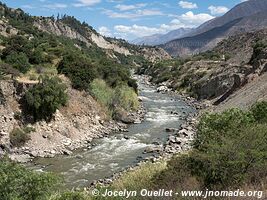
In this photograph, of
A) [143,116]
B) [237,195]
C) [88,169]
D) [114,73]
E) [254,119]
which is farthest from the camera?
[114,73]

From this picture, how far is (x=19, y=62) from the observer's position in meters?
46.4

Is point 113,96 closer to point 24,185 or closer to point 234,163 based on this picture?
point 24,185

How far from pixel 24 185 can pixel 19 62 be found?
32335 millimetres

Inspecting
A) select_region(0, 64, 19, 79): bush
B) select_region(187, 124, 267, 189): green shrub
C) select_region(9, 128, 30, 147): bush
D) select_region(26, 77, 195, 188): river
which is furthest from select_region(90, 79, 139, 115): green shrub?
select_region(187, 124, 267, 189): green shrub

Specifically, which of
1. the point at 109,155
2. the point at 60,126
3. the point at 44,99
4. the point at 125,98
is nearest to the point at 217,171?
the point at 109,155

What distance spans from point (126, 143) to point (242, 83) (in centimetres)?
3011

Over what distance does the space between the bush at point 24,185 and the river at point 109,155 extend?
11829mm

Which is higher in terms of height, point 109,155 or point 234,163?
point 234,163

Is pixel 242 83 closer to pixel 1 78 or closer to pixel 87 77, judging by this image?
pixel 87 77

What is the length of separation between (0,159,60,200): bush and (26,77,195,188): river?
1183cm

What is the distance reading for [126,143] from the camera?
40.8 meters

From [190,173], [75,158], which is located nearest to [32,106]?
[75,158]

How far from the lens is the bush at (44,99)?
131ft

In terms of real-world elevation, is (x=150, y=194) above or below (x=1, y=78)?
below
